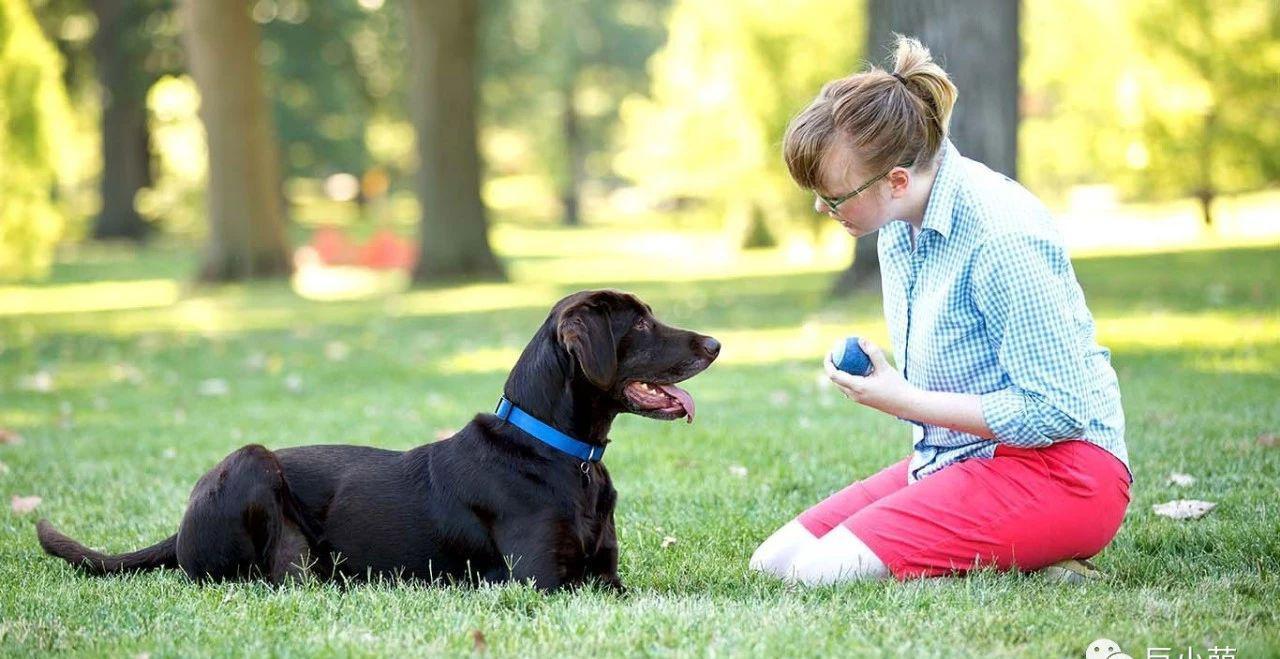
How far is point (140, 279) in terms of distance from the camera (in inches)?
1062

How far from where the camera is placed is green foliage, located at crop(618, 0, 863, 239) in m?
28.9

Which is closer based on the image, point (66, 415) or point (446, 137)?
point (66, 415)

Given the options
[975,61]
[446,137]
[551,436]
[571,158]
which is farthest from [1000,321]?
[571,158]

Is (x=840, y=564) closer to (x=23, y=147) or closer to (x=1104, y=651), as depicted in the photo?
(x=1104, y=651)

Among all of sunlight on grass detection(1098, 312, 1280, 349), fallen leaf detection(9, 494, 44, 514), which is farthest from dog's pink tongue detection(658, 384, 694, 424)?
sunlight on grass detection(1098, 312, 1280, 349)

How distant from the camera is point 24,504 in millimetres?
6367

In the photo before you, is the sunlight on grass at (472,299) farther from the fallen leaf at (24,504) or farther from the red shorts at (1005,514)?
the red shorts at (1005,514)

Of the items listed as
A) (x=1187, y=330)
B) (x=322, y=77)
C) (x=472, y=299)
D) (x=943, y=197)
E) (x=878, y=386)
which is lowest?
(x=472, y=299)

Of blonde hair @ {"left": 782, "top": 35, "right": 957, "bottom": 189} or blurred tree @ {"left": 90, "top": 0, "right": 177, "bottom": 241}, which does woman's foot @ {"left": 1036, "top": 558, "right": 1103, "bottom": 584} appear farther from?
blurred tree @ {"left": 90, "top": 0, "right": 177, "bottom": 241}

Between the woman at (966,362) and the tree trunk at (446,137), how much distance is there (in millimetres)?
16806

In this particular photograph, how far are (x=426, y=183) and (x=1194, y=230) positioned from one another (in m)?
19.3

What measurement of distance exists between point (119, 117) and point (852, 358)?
37810 millimetres

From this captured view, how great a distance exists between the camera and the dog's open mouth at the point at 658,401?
15.1 feet

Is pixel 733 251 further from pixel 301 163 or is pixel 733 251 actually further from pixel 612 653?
pixel 612 653
